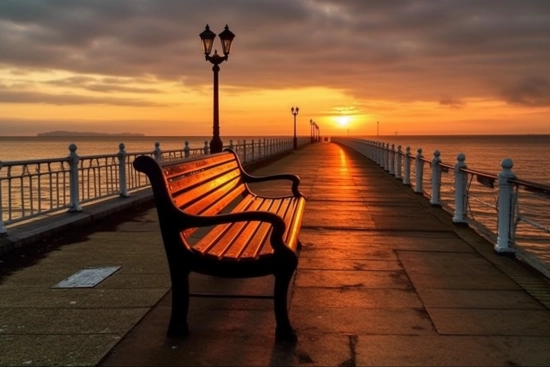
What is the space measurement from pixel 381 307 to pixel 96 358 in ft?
8.24

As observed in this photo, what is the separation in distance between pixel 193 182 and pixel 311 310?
Answer: 166 centimetres

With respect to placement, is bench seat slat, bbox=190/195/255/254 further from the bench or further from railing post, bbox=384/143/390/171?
railing post, bbox=384/143/390/171

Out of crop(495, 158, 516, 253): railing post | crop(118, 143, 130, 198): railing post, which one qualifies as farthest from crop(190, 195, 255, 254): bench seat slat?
crop(118, 143, 130, 198): railing post

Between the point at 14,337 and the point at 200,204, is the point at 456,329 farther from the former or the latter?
the point at 14,337

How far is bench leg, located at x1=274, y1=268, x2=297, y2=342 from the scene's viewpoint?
4.41 meters

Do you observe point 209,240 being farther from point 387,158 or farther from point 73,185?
point 387,158

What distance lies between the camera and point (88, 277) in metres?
6.30

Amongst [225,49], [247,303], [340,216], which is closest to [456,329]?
[247,303]

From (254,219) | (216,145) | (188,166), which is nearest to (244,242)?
(254,219)

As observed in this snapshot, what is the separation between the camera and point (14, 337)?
4.47 meters

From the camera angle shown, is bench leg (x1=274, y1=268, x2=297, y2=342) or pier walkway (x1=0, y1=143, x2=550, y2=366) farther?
bench leg (x1=274, y1=268, x2=297, y2=342)

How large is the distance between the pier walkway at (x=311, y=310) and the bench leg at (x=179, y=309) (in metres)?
0.08

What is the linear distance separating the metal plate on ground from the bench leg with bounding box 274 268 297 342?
2.40 meters

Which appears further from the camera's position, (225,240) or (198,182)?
(198,182)
